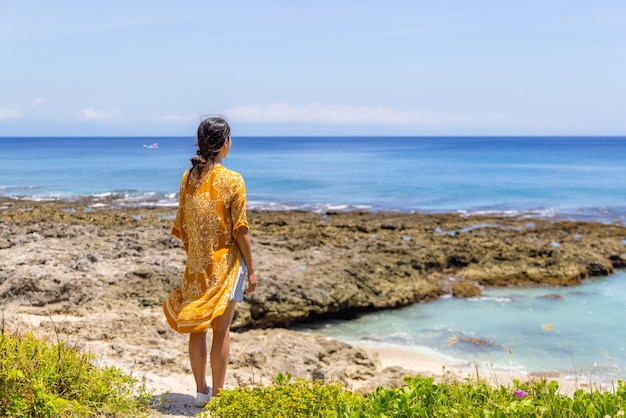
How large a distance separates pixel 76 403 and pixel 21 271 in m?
5.00

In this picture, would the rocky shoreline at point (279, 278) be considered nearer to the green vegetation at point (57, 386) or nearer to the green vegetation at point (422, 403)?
the green vegetation at point (57, 386)

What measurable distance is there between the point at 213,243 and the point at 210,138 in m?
0.78

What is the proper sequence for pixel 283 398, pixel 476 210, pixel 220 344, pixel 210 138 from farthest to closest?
1. pixel 476 210
2. pixel 220 344
3. pixel 210 138
4. pixel 283 398

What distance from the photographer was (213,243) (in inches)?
174

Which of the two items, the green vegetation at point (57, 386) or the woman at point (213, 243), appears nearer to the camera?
the green vegetation at point (57, 386)

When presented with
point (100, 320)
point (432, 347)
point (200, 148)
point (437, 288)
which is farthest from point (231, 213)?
point (437, 288)

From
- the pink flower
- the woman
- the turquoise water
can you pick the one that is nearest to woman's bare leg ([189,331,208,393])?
the woman

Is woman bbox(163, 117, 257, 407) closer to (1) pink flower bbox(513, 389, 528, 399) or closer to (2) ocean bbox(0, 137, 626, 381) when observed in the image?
(2) ocean bbox(0, 137, 626, 381)

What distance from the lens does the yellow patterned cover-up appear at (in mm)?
4371

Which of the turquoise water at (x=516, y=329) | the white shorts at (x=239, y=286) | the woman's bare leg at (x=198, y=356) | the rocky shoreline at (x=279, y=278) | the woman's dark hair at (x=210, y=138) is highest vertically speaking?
the woman's dark hair at (x=210, y=138)

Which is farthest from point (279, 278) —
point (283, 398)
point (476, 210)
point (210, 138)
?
point (476, 210)

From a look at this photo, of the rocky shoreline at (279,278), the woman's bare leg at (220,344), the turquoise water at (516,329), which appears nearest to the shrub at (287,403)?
the woman's bare leg at (220,344)

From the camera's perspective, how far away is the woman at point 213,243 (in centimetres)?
438

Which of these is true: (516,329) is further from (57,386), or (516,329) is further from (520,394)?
(57,386)
